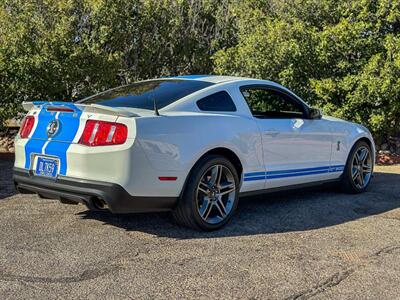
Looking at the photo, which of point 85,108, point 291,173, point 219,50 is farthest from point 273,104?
point 219,50

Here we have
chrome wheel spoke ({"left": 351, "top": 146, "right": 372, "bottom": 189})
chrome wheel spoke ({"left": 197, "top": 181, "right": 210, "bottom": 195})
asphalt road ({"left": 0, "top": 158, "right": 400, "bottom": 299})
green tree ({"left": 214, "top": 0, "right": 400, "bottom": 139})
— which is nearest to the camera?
asphalt road ({"left": 0, "top": 158, "right": 400, "bottom": 299})

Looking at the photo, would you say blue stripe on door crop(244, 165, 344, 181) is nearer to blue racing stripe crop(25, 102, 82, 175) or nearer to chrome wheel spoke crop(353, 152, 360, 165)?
chrome wheel spoke crop(353, 152, 360, 165)

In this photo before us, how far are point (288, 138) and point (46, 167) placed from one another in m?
2.67

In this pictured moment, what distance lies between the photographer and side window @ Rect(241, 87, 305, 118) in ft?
20.6

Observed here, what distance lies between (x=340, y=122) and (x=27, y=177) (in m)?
4.01

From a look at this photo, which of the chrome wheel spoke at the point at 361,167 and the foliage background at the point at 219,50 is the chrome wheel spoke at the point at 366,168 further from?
the foliage background at the point at 219,50

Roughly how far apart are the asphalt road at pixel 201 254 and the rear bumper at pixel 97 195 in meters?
0.31

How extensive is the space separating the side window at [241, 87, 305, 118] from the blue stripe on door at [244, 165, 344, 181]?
0.68m

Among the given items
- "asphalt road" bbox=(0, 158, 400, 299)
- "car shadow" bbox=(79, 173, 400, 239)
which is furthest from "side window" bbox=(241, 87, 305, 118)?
"asphalt road" bbox=(0, 158, 400, 299)

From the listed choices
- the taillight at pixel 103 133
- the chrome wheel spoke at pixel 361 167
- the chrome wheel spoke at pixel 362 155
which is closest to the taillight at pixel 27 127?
the taillight at pixel 103 133

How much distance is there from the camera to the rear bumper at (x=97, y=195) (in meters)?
4.41

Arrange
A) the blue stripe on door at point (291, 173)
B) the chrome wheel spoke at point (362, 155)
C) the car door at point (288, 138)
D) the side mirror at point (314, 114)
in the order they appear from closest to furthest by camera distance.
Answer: the blue stripe on door at point (291, 173)
the car door at point (288, 138)
the side mirror at point (314, 114)
the chrome wheel spoke at point (362, 155)

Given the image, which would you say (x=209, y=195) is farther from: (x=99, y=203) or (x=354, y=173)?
(x=354, y=173)

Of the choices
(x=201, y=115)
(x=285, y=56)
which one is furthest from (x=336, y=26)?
(x=201, y=115)
